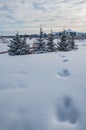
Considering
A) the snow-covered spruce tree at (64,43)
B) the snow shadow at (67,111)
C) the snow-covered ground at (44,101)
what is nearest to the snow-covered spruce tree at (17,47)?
the snow-covered spruce tree at (64,43)

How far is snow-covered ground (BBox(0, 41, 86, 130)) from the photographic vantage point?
208 inches

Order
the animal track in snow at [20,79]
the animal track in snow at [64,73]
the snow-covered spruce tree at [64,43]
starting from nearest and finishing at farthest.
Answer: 1. the animal track in snow at [20,79]
2. the animal track in snow at [64,73]
3. the snow-covered spruce tree at [64,43]

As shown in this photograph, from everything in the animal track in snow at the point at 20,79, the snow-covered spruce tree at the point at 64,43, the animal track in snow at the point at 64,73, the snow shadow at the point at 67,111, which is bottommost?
the snow-covered spruce tree at the point at 64,43

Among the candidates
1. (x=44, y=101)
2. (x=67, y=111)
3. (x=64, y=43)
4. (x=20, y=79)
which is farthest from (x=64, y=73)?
(x=64, y=43)

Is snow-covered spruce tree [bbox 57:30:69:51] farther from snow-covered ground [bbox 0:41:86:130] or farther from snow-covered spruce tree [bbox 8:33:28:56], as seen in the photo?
snow-covered ground [bbox 0:41:86:130]

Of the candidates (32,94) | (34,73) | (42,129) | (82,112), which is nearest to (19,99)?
(32,94)

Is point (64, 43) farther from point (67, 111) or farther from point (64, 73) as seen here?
point (67, 111)

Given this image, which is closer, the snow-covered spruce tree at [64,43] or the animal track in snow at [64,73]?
the animal track in snow at [64,73]

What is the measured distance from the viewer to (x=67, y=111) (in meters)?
5.78

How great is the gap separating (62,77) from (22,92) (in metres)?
2.01

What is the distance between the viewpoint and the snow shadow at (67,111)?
5.49 m

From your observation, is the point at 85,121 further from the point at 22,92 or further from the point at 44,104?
the point at 22,92

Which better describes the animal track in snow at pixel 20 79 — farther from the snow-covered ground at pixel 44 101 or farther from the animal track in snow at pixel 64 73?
the animal track in snow at pixel 64 73

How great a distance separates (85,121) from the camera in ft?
17.2
